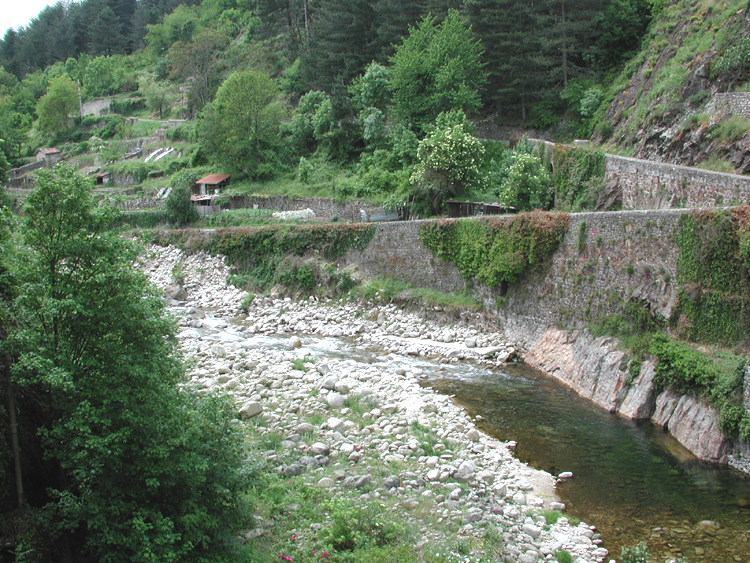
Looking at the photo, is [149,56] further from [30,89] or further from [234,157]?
[234,157]

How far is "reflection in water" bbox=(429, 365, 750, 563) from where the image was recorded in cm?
952

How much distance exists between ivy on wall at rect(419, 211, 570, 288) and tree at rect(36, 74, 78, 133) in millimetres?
74717

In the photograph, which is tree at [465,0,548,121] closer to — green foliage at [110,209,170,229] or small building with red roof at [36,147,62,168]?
green foliage at [110,209,170,229]

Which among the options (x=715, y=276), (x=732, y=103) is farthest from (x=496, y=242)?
(x=732, y=103)

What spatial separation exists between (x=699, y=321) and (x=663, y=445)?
357cm

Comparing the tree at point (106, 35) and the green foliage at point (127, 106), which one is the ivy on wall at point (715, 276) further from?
the tree at point (106, 35)

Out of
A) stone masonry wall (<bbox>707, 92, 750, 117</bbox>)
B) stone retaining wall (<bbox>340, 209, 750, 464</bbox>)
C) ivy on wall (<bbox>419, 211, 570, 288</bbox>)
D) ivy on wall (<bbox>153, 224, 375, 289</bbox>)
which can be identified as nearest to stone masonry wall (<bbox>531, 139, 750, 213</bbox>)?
stone masonry wall (<bbox>707, 92, 750, 117</bbox>)

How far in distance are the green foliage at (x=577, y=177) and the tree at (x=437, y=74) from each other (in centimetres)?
1007

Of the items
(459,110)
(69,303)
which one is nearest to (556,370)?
(69,303)

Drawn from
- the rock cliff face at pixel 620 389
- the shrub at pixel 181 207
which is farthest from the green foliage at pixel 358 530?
the shrub at pixel 181 207

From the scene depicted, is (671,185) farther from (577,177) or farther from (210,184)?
(210,184)

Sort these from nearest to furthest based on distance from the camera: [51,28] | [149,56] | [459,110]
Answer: [459,110], [149,56], [51,28]

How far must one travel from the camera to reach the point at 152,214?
148 feet

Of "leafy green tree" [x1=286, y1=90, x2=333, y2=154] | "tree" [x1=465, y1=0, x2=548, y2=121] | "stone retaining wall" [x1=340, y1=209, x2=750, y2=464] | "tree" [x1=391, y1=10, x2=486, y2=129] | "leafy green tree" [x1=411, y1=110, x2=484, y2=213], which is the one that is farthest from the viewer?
"leafy green tree" [x1=286, y1=90, x2=333, y2=154]
